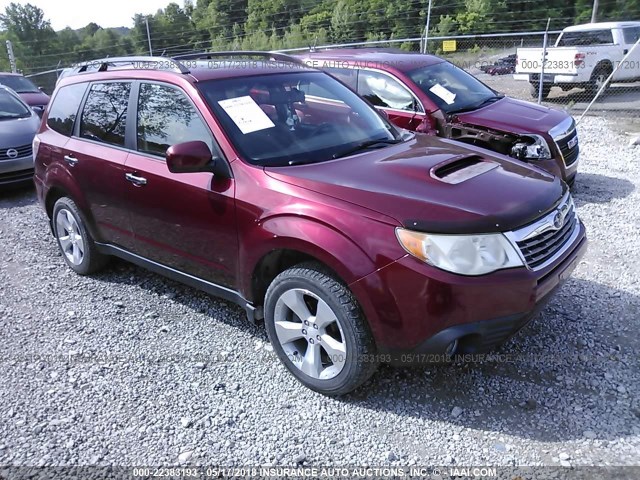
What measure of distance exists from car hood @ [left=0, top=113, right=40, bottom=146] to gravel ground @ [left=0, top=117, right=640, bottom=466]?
12.8 feet

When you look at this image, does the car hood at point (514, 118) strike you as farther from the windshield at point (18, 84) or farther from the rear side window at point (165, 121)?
the windshield at point (18, 84)

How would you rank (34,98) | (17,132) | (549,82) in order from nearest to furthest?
(17,132) → (34,98) → (549,82)

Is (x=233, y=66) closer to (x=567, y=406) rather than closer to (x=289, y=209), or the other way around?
(x=289, y=209)

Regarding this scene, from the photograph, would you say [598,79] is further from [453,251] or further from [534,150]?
[453,251]

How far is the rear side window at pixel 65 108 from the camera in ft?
14.5

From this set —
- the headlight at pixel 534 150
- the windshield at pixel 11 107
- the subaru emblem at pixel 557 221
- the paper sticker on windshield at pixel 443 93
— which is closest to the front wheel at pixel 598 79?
the paper sticker on windshield at pixel 443 93

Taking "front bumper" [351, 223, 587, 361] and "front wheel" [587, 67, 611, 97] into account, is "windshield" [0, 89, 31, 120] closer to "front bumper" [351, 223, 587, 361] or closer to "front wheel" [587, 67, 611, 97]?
"front bumper" [351, 223, 587, 361]

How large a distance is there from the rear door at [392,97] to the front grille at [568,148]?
1.54 meters

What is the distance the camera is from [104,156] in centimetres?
394

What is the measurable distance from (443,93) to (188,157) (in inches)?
166

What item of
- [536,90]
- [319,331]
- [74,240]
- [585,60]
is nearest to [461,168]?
[319,331]

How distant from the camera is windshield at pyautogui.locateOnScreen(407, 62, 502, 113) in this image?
20.6 ft

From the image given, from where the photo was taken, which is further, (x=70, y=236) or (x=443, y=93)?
(x=443, y=93)

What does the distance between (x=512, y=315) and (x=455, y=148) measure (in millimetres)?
1346
